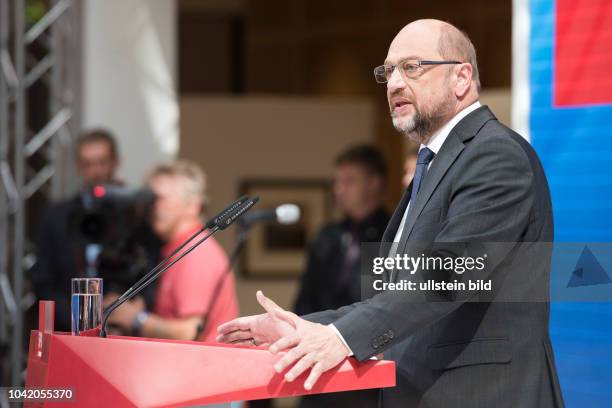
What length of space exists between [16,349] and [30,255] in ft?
1.82

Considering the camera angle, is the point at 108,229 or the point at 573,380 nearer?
the point at 573,380

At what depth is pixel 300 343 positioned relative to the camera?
5.77 ft

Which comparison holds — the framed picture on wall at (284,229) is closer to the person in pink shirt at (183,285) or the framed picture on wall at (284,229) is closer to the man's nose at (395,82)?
the person in pink shirt at (183,285)

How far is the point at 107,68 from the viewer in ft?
18.6

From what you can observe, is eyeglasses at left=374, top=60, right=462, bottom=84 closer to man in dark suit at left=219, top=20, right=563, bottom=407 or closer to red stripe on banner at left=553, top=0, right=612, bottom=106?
man in dark suit at left=219, top=20, right=563, bottom=407

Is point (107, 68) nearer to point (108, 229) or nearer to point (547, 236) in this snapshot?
point (108, 229)

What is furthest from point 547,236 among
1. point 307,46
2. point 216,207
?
point 307,46

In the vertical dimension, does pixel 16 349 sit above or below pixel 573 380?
above

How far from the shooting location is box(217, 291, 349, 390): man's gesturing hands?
1.73 metres

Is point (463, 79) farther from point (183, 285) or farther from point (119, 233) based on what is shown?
point (119, 233)

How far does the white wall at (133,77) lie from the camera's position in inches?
222

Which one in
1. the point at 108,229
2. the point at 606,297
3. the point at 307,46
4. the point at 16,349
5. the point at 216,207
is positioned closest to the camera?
the point at 606,297

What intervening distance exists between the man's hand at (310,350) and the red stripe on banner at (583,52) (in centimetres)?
152

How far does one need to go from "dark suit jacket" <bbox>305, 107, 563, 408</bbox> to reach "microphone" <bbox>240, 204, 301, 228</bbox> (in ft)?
3.78
